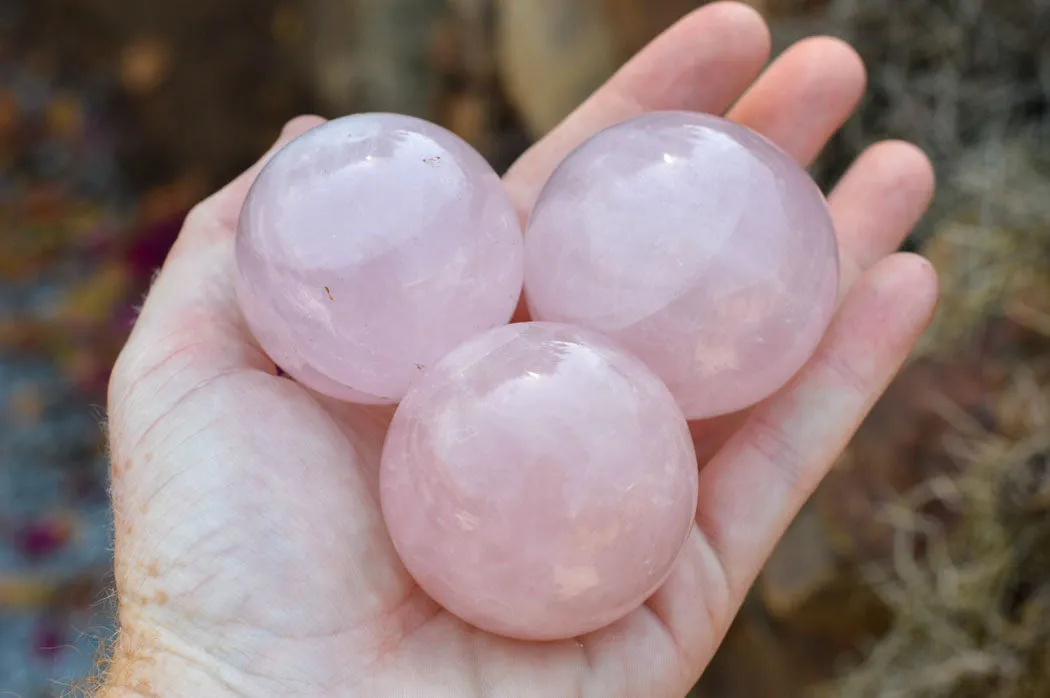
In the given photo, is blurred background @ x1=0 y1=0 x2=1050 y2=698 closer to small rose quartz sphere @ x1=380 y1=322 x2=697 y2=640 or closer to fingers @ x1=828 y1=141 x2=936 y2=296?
fingers @ x1=828 y1=141 x2=936 y2=296

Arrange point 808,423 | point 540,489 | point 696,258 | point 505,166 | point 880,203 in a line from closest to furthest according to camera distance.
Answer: point 540,489
point 696,258
point 808,423
point 880,203
point 505,166

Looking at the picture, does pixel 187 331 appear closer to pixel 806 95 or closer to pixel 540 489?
pixel 540 489

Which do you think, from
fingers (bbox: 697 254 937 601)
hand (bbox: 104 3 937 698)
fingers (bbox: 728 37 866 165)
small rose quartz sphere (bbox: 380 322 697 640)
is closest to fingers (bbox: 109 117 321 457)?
hand (bbox: 104 3 937 698)

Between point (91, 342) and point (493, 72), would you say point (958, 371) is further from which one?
point (91, 342)

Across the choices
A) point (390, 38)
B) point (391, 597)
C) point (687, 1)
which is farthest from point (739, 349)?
point (390, 38)

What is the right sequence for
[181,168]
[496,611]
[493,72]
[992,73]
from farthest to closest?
[181,168]
[493,72]
[992,73]
[496,611]

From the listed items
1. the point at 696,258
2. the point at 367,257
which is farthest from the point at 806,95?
the point at 367,257
